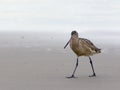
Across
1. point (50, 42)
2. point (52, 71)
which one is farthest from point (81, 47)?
point (50, 42)

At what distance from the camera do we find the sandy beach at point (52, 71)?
8883 mm

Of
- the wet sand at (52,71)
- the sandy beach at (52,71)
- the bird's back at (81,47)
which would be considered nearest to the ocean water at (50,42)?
the sandy beach at (52,71)

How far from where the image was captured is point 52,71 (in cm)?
1064

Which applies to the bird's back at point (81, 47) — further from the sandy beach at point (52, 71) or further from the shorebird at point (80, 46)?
the sandy beach at point (52, 71)

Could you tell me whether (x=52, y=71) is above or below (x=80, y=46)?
below

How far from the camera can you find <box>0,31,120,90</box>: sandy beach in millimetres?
8883

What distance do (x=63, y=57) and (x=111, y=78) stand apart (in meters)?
3.71

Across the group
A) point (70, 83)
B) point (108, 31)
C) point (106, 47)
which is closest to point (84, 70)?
point (70, 83)

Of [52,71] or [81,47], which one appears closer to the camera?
[81,47]

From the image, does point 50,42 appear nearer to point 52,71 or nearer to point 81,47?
point 52,71

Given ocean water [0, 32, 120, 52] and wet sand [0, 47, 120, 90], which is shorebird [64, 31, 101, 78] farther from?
ocean water [0, 32, 120, 52]

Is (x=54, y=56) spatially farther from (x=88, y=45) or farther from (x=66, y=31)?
(x=66, y=31)

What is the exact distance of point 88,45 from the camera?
10.1 metres

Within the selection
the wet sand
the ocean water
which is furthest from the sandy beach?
the ocean water
